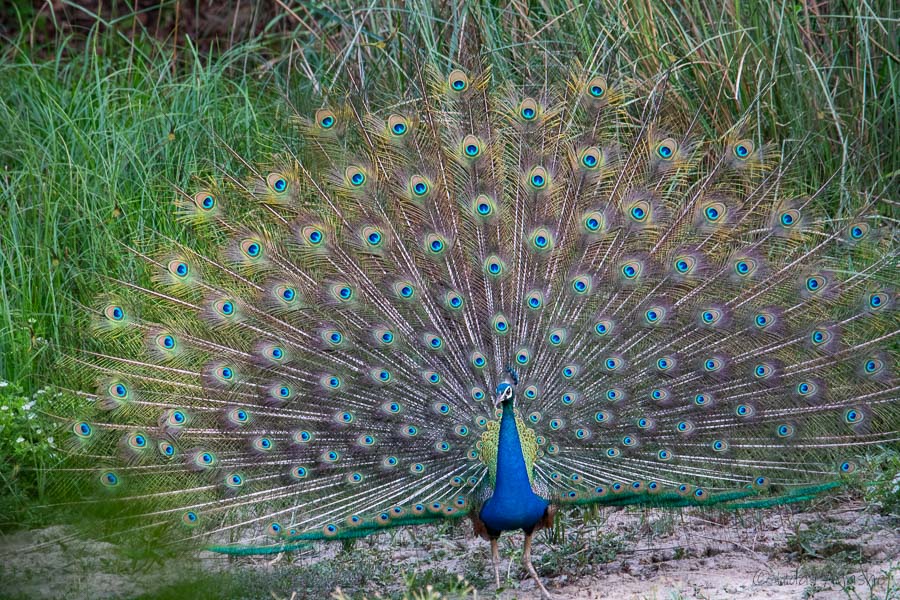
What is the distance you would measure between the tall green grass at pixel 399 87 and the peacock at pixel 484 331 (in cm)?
139

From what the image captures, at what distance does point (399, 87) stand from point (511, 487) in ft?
10.1

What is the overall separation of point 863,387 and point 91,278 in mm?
4073

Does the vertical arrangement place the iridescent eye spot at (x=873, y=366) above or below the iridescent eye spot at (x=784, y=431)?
above

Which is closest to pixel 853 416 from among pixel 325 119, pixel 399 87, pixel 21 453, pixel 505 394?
pixel 505 394

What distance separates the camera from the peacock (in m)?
4.91

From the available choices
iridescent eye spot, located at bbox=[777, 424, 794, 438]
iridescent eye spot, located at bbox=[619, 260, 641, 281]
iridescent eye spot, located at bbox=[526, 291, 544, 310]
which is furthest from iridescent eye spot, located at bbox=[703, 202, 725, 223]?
iridescent eye spot, located at bbox=[777, 424, 794, 438]

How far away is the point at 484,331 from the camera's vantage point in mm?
5023

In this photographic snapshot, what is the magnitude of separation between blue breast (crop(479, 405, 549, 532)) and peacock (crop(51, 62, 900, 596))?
0.40 ft

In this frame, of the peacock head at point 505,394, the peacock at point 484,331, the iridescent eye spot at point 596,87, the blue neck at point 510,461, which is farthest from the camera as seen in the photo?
the iridescent eye spot at point 596,87

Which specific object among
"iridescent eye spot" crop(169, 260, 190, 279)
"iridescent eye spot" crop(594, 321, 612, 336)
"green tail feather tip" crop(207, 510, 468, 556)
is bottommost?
"green tail feather tip" crop(207, 510, 468, 556)

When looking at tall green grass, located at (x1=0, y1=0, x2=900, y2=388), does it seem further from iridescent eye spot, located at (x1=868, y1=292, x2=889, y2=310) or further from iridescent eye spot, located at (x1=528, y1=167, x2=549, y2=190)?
iridescent eye spot, located at (x1=528, y1=167, x2=549, y2=190)

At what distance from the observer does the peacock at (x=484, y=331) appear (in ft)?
16.1

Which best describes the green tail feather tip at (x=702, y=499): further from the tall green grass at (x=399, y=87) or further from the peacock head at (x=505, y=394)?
the tall green grass at (x=399, y=87)

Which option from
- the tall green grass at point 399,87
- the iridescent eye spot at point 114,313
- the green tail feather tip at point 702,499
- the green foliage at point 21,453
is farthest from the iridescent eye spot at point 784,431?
the green foliage at point 21,453
